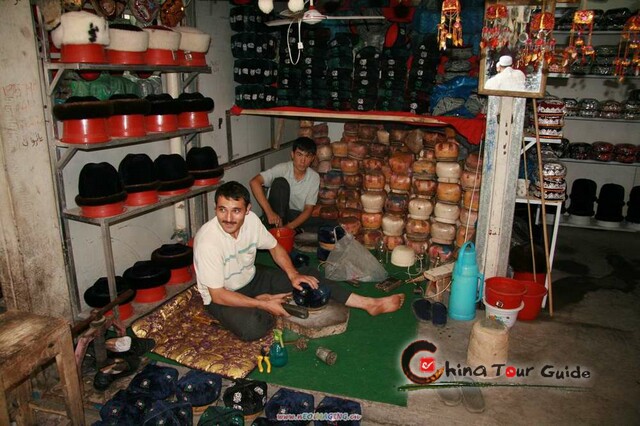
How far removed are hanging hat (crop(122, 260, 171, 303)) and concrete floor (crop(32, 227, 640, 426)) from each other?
3.83 feet

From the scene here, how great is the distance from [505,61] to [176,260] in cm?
325

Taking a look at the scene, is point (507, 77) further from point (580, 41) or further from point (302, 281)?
point (302, 281)

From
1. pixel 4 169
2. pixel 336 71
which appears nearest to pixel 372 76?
pixel 336 71

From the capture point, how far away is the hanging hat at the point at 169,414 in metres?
2.53

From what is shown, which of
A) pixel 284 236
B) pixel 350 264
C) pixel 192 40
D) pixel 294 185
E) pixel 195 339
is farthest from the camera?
pixel 294 185

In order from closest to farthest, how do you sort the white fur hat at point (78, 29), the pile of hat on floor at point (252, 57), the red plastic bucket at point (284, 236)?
1. the white fur hat at point (78, 29)
2. the red plastic bucket at point (284, 236)
3. the pile of hat on floor at point (252, 57)

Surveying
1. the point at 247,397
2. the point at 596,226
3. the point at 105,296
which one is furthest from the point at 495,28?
the point at 596,226

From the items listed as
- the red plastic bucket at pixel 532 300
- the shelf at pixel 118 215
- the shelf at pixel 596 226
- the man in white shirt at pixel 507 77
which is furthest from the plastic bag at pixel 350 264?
the shelf at pixel 596 226

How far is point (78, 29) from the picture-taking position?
10.2 feet

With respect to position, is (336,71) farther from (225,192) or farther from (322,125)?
(225,192)

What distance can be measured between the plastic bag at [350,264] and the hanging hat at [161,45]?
7.58 ft

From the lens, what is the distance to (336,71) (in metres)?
5.74

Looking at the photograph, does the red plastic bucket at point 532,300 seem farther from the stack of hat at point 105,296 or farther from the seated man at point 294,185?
the stack of hat at point 105,296

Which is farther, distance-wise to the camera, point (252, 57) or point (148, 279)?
point (252, 57)
